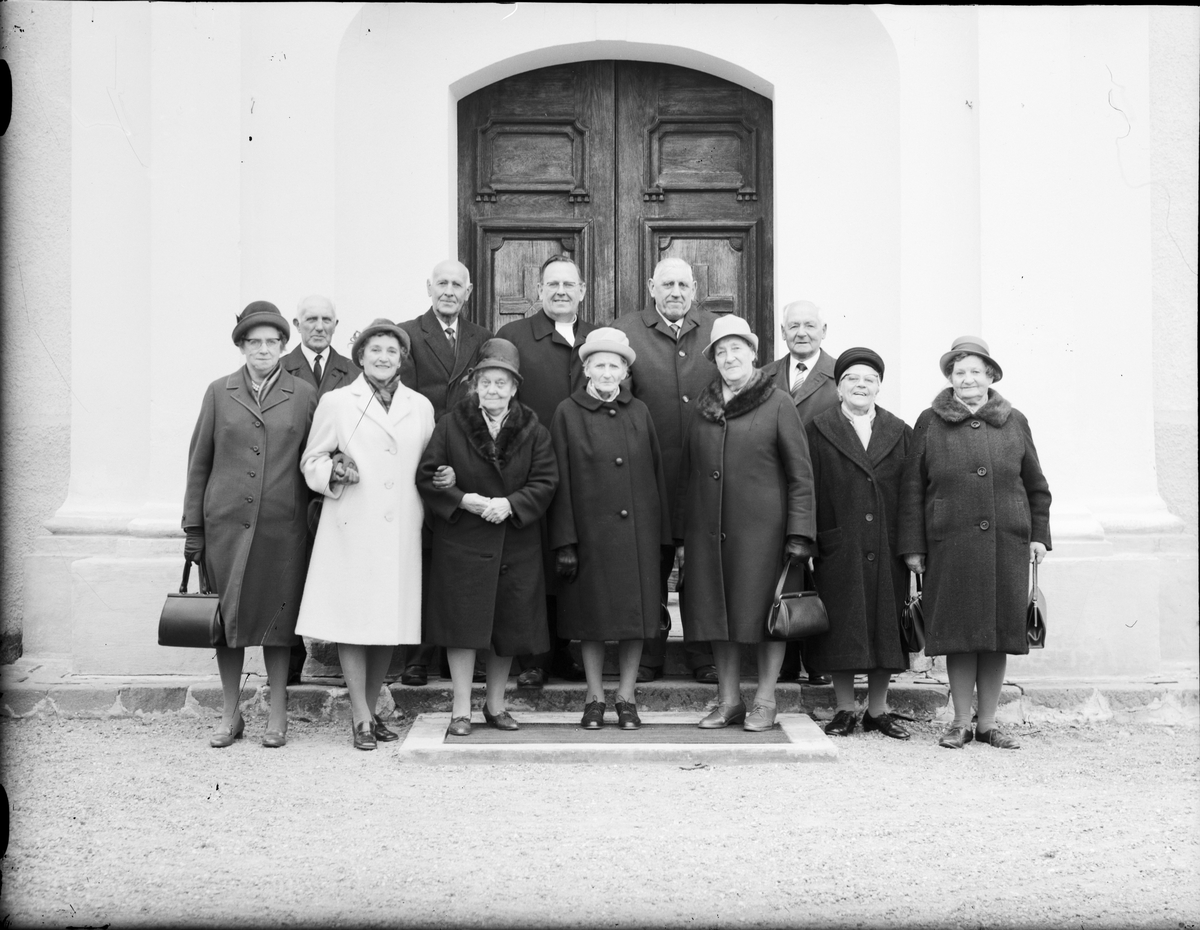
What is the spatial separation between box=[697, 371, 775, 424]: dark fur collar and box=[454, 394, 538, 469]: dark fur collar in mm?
830

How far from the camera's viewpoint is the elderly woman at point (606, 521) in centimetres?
539

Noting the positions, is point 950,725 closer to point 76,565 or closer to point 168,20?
point 76,565

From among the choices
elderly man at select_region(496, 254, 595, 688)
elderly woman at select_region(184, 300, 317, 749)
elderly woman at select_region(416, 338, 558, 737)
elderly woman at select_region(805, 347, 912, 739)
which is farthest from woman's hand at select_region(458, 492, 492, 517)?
elderly woman at select_region(805, 347, 912, 739)

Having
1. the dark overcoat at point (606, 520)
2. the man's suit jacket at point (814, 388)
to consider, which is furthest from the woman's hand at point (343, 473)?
the man's suit jacket at point (814, 388)

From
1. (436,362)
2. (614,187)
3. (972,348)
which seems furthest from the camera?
(614,187)

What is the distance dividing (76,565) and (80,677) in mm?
588

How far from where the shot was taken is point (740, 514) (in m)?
5.46

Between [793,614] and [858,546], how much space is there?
1.80ft

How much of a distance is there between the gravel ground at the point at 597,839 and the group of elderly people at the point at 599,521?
1.63ft

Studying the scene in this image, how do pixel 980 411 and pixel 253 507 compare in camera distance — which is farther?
pixel 980 411

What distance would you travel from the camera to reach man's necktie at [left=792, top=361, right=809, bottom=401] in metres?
6.07

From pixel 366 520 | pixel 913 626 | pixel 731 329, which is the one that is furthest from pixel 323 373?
pixel 913 626

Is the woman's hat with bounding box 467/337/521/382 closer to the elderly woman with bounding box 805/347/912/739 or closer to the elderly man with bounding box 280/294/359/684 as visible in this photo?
the elderly man with bounding box 280/294/359/684

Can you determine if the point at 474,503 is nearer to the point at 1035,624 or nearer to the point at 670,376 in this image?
the point at 670,376
